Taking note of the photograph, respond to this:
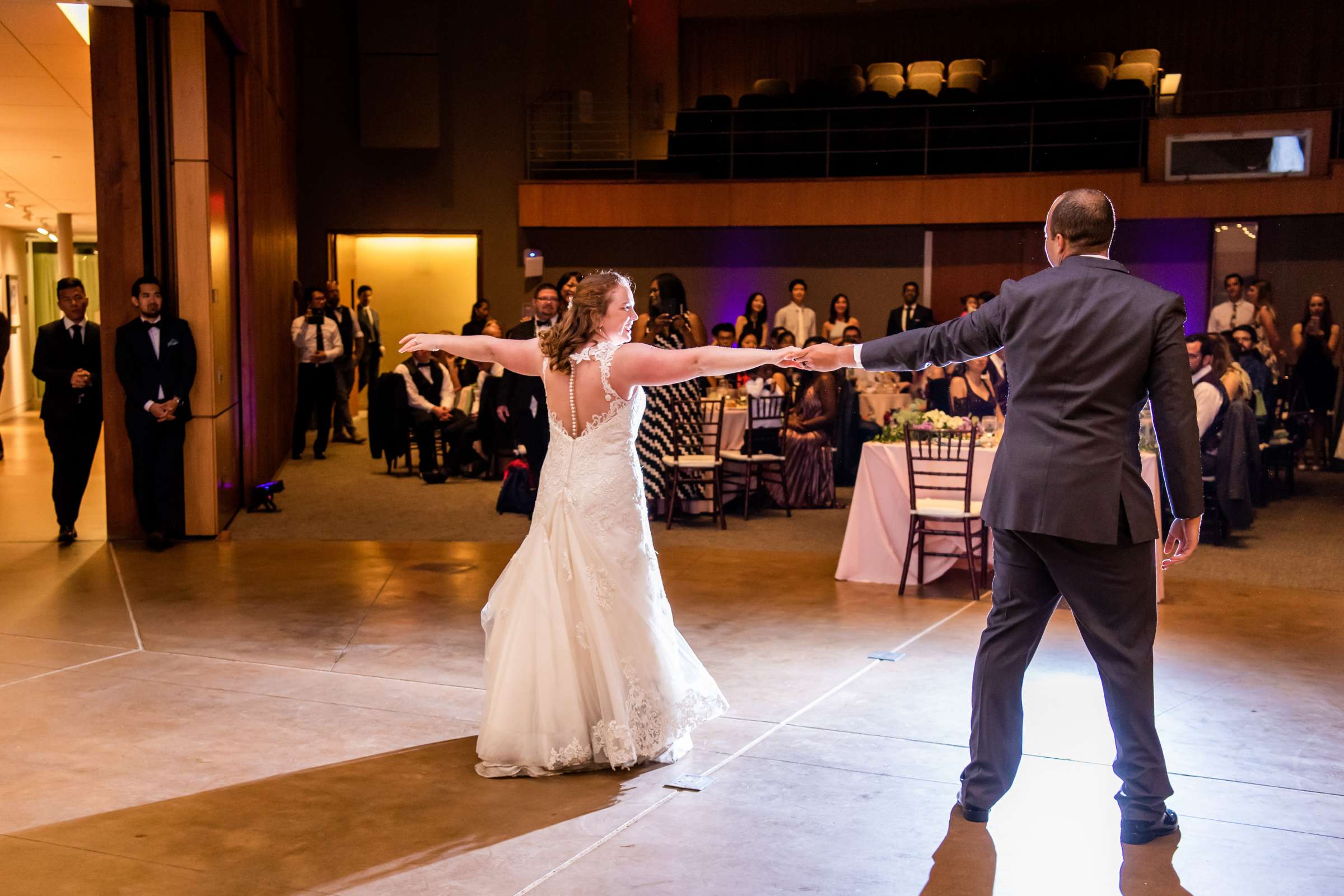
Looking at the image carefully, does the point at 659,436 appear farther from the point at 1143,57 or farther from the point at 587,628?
the point at 1143,57

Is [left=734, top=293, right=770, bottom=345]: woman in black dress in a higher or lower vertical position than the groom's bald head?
lower

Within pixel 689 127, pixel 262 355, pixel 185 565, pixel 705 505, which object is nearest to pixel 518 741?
pixel 185 565

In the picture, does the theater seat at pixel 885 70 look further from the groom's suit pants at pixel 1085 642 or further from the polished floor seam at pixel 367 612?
the groom's suit pants at pixel 1085 642

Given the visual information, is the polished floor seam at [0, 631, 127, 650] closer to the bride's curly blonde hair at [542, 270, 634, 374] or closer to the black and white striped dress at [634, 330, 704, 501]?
the bride's curly blonde hair at [542, 270, 634, 374]

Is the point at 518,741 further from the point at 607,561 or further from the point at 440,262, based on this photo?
the point at 440,262

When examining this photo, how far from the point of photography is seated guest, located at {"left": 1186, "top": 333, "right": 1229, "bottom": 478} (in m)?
7.65

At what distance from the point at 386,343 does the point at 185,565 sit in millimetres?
10214

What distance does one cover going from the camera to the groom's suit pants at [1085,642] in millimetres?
2932

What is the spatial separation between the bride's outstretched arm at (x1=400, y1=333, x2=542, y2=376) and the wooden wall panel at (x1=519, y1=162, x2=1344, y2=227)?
31.7 ft

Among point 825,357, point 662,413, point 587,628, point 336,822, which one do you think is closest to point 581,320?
point 825,357

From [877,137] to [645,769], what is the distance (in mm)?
10978

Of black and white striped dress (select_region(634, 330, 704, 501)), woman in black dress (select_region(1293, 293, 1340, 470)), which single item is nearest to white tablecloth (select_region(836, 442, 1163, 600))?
black and white striped dress (select_region(634, 330, 704, 501))

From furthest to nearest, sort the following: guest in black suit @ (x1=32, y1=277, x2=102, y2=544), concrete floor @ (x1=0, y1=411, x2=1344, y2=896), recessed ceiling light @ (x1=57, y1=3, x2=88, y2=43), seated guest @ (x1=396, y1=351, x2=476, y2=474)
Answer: seated guest @ (x1=396, y1=351, x2=476, y2=474) < guest in black suit @ (x1=32, y1=277, x2=102, y2=544) < recessed ceiling light @ (x1=57, y1=3, x2=88, y2=43) < concrete floor @ (x1=0, y1=411, x2=1344, y2=896)

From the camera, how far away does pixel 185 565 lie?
22.0 ft
